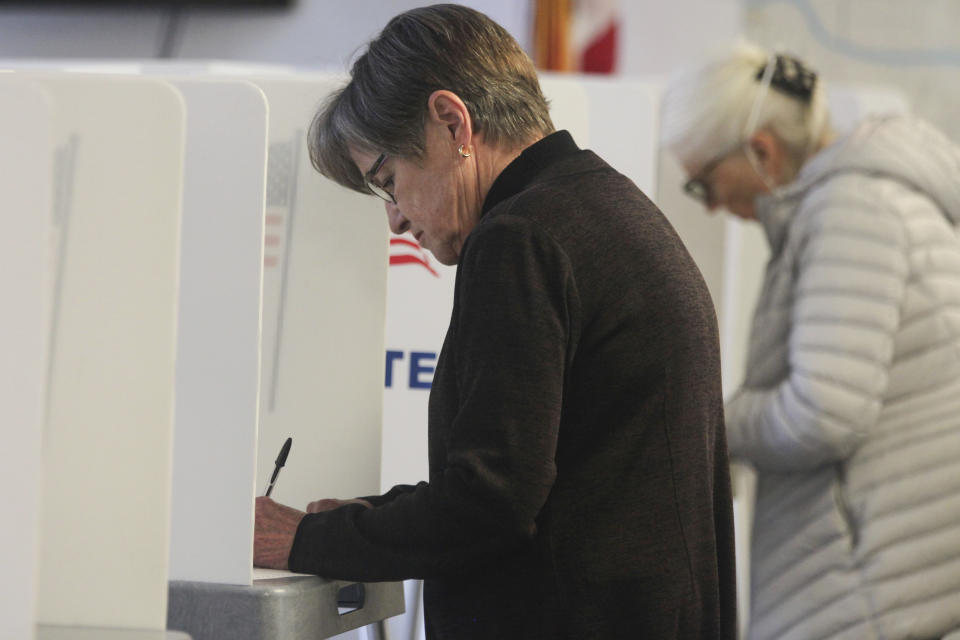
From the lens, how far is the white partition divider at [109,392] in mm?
943

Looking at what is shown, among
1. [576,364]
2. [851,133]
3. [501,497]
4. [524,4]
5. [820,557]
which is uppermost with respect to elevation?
[524,4]

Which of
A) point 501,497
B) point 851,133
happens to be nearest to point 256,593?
point 501,497

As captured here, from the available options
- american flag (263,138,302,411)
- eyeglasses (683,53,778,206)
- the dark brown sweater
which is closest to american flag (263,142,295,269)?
american flag (263,138,302,411)

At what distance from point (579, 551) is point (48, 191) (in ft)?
1.59

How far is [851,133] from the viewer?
1756 mm

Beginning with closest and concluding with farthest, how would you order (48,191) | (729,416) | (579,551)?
(48,191)
(579,551)
(729,416)

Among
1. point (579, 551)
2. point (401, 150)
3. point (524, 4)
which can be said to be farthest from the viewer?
point (524, 4)

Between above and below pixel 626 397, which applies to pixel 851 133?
above

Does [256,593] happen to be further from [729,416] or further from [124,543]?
[729,416]

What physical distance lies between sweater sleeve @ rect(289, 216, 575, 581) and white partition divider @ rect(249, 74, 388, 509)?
40cm

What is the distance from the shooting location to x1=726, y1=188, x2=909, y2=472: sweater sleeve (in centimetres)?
162

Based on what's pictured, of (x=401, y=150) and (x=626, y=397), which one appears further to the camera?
(x=401, y=150)

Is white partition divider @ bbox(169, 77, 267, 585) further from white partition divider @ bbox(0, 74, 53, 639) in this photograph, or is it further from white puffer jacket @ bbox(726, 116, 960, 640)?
white puffer jacket @ bbox(726, 116, 960, 640)

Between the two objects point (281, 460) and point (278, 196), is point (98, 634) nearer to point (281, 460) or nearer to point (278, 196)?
point (281, 460)
